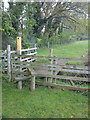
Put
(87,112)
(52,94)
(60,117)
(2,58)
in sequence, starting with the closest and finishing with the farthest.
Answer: (60,117), (87,112), (52,94), (2,58)

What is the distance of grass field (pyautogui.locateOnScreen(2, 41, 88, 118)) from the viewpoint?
8.36 feet

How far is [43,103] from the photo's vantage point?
2.93 metres

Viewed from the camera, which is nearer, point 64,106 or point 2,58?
point 64,106

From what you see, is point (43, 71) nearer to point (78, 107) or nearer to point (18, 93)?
point (18, 93)

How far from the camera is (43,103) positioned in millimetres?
2928

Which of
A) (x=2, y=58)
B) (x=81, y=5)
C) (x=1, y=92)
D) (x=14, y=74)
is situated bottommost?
(x=1, y=92)

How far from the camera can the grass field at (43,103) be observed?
2549mm

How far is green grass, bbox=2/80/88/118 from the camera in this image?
2.55 meters

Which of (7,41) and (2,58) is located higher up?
(7,41)

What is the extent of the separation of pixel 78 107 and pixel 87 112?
0.23 meters

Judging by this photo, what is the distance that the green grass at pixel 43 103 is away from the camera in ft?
8.36

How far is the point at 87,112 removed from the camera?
2637mm

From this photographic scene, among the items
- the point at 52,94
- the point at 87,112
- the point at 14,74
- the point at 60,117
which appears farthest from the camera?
the point at 14,74

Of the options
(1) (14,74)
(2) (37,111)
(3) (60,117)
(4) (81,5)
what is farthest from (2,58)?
(4) (81,5)
